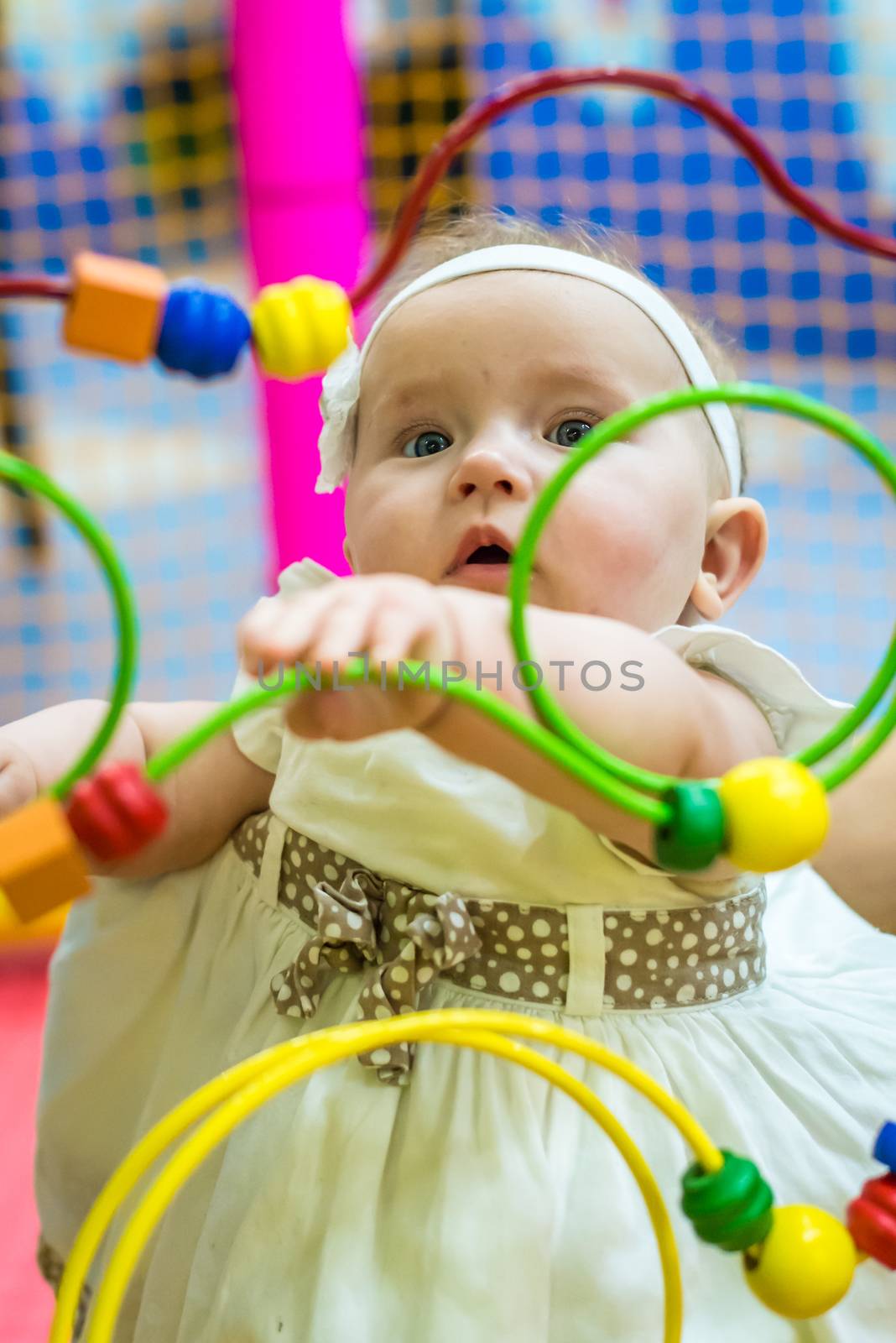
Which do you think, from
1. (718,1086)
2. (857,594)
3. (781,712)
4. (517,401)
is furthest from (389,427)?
(857,594)

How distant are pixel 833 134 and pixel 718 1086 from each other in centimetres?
202

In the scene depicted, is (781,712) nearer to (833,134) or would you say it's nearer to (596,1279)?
(596,1279)

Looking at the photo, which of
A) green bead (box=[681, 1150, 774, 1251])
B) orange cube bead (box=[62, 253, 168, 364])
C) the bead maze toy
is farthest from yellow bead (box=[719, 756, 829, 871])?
orange cube bead (box=[62, 253, 168, 364])

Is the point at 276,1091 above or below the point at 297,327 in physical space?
below

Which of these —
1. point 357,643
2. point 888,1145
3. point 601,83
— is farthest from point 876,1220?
point 601,83

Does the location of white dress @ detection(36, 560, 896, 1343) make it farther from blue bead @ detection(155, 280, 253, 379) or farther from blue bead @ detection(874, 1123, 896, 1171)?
blue bead @ detection(155, 280, 253, 379)

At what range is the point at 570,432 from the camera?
637 millimetres

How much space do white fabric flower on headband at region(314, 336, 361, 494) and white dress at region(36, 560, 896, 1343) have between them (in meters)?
0.20

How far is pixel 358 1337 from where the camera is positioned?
0.49 m

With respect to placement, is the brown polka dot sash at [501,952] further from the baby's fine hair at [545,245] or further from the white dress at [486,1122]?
the baby's fine hair at [545,245]

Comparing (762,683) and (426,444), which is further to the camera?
(426,444)

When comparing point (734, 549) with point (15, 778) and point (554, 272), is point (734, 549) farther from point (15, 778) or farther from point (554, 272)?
point (15, 778)

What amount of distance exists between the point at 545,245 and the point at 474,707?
44 centimetres

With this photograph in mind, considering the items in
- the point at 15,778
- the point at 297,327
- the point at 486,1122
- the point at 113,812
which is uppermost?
the point at 297,327
